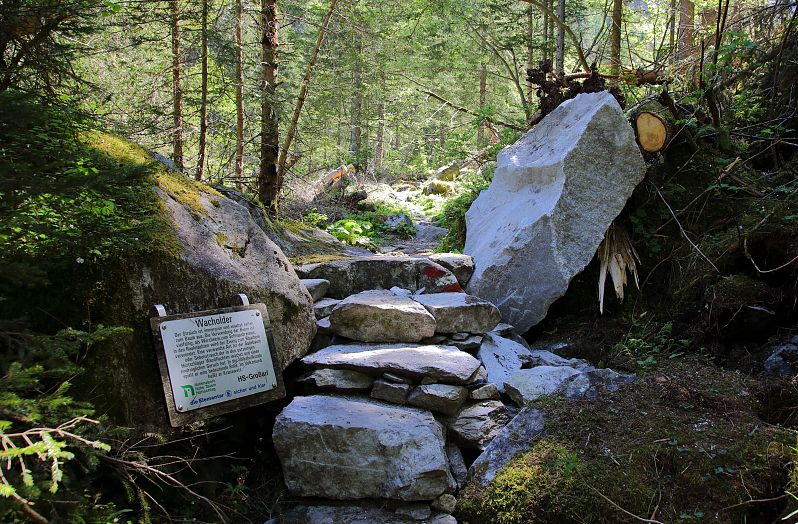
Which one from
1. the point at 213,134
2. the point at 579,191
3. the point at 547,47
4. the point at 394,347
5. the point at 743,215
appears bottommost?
the point at 394,347

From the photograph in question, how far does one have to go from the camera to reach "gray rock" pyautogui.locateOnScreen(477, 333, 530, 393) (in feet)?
14.8

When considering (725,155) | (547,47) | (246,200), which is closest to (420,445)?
(246,200)

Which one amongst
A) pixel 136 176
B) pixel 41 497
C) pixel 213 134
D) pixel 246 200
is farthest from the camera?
pixel 213 134

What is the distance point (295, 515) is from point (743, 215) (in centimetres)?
487

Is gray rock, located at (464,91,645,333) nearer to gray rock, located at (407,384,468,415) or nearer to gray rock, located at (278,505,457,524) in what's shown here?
gray rock, located at (407,384,468,415)

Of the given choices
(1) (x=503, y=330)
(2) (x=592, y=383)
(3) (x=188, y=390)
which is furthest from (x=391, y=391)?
(1) (x=503, y=330)

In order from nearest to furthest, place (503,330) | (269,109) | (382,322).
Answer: (382,322), (503,330), (269,109)

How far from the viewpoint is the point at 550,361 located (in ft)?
16.5

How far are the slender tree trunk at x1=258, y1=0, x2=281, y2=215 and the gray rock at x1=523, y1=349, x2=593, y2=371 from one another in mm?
4931

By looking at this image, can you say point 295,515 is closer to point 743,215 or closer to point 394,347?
point 394,347

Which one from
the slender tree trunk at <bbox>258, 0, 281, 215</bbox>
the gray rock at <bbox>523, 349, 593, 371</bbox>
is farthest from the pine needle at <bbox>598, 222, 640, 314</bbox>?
the slender tree trunk at <bbox>258, 0, 281, 215</bbox>

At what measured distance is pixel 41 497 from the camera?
223cm

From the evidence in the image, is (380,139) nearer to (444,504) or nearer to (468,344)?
(468,344)

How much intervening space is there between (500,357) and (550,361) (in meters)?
0.56
